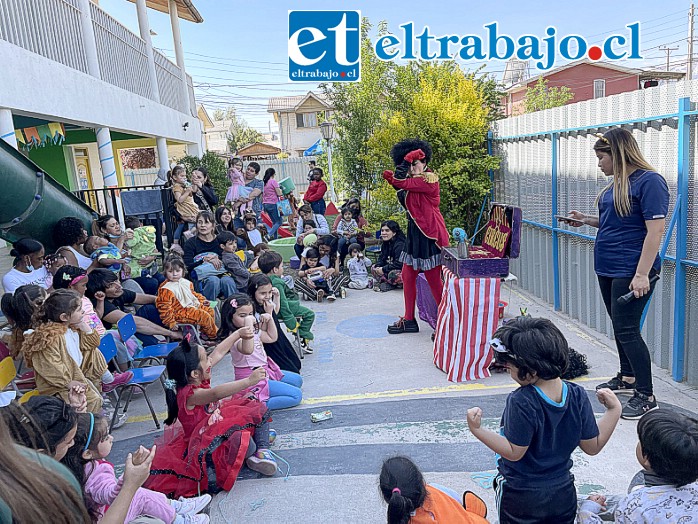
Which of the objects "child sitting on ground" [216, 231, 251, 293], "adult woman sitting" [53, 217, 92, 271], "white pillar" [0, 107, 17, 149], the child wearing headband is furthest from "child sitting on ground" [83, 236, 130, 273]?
the child wearing headband

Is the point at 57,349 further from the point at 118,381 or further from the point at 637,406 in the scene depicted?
the point at 637,406

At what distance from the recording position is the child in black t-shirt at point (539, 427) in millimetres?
2111

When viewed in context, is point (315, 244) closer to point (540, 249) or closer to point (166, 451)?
point (540, 249)

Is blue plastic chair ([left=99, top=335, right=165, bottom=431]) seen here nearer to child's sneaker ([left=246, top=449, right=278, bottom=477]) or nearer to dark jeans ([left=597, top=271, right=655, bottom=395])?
child's sneaker ([left=246, top=449, right=278, bottom=477])

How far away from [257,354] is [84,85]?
750 cm

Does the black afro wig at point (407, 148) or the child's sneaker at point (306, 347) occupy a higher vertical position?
the black afro wig at point (407, 148)

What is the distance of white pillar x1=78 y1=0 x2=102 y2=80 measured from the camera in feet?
31.4

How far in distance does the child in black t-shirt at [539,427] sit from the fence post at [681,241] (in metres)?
2.48

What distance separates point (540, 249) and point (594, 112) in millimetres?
1962

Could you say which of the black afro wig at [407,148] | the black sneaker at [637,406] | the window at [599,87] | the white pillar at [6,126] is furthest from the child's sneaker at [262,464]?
the window at [599,87]

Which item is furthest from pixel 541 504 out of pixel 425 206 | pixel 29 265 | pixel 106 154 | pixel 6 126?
pixel 106 154

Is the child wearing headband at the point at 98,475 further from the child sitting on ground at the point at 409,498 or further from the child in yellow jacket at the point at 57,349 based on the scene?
the child in yellow jacket at the point at 57,349

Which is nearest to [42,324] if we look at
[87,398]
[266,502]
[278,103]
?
[87,398]

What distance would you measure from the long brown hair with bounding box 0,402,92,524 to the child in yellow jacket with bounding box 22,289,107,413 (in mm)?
2186
